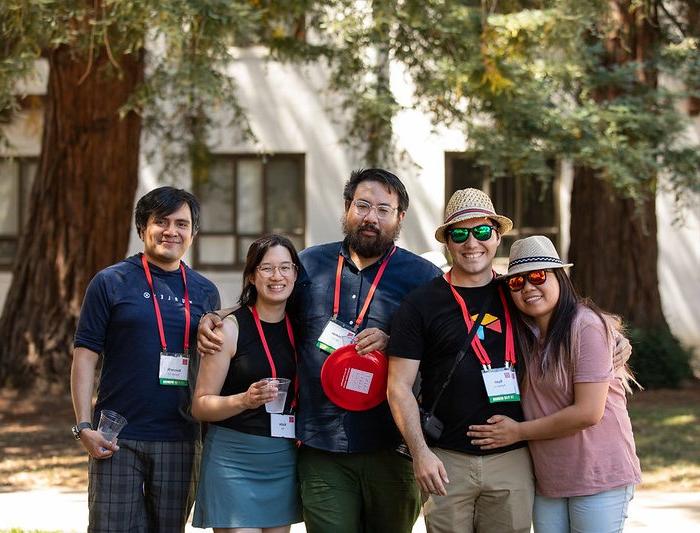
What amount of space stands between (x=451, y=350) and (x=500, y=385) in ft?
0.84

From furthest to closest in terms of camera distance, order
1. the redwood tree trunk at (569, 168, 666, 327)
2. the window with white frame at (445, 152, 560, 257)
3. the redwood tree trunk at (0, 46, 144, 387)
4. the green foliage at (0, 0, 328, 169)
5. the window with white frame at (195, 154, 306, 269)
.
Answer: the window with white frame at (195, 154, 306, 269) < the window with white frame at (445, 152, 560, 257) < the redwood tree trunk at (569, 168, 666, 327) < the redwood tree trunk at (0, 46, 144, 387) < the green foliage at (0, 0, 328, 169)

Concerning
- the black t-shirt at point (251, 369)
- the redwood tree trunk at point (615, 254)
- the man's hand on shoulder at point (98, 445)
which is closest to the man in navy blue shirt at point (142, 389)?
the man's hand on shoulder at point (98, 445)

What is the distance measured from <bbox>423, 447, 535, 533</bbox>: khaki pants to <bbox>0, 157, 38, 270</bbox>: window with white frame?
18.3 metres

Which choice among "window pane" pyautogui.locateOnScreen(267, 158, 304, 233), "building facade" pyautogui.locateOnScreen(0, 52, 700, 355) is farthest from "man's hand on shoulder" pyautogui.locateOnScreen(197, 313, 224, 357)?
"window pane" pyautogui.locateOnScreen(267, 158, 304, 233)

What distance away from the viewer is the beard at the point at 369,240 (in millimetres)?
5301

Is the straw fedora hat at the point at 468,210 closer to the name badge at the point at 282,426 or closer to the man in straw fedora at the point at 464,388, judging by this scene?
the man in straw fedora at the point at 464,388

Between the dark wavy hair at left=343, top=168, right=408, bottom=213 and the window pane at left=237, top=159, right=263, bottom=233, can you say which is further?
the window pane at left=237, top=159, right=263, bottom=233

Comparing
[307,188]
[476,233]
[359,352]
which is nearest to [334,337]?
[359,352]

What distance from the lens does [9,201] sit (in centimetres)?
2217

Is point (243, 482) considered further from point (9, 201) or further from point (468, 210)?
point (9, 201)

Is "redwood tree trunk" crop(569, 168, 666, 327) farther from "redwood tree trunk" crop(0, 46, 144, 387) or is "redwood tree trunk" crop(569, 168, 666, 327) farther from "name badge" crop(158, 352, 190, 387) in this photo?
"name badge" crop(158, 352, 190, 387)

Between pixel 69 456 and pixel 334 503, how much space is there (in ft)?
21.2

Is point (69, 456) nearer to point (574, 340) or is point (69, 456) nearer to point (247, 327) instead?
point (247, 327)

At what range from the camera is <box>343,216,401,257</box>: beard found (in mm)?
5301
